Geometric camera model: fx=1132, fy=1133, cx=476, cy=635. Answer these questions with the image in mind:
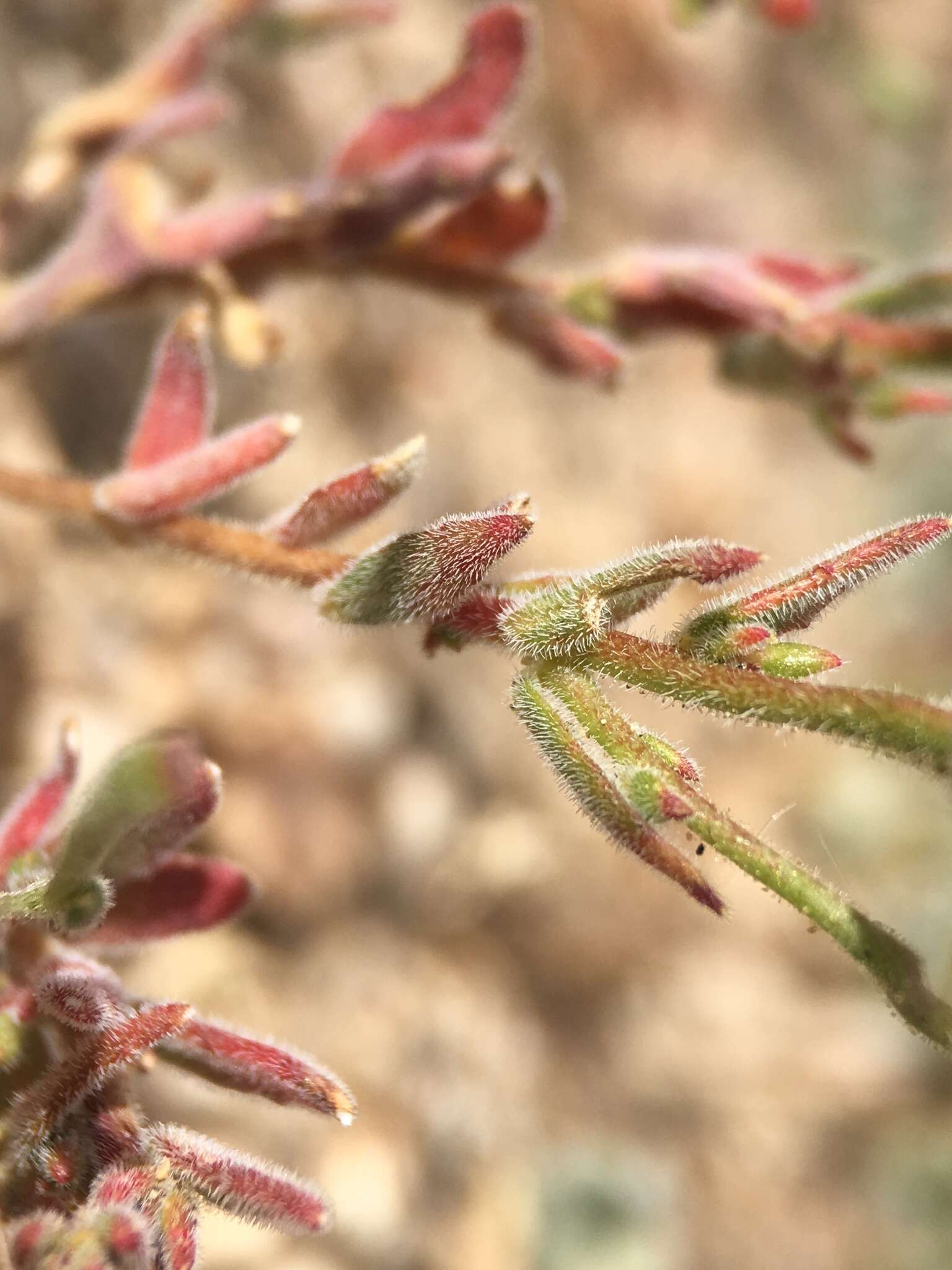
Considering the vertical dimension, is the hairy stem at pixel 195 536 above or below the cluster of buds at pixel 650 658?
above

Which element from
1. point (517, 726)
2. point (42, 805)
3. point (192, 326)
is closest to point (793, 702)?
point (42, 805)

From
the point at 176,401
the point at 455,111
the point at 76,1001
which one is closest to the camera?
the point at 76,1001

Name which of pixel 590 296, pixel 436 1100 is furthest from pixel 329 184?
pixel 436 1100

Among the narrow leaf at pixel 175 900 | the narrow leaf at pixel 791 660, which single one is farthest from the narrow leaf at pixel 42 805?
the narrow leaf at pixel 791 660

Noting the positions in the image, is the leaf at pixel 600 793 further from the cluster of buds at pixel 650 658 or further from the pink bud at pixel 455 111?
the pink bud at pixel 455 111

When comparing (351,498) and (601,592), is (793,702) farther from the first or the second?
(351,498)

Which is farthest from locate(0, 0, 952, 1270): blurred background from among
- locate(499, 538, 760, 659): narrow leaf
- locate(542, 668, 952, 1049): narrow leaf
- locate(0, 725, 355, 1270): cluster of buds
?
locate(542, 668, 952, 1049): narrow leaf
